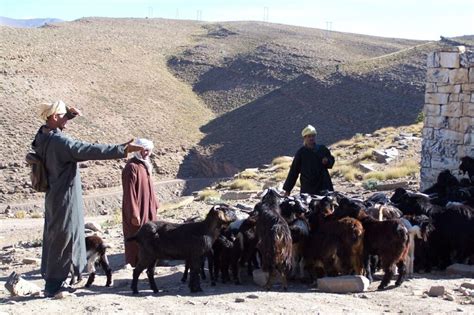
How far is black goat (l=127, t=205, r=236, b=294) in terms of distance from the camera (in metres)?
8.39

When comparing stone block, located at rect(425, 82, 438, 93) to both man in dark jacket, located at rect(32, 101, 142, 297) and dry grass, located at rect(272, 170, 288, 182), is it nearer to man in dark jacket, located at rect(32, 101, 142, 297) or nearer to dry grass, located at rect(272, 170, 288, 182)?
man in dark jacket, located at rect(32, 101, 142, 297)

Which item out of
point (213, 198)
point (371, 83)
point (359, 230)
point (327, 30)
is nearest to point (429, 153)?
point (359, 230)

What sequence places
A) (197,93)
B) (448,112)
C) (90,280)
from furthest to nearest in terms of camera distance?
(197,93) → (448,112) → (90,280)

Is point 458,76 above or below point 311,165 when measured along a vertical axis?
above

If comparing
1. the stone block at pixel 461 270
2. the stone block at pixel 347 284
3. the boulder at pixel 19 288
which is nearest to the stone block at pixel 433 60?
the stone block at pixel 461 270

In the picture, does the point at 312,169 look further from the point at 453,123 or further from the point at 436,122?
the point at 436,122

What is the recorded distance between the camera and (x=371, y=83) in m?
52.8

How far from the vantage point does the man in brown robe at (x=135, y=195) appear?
926 centimetres

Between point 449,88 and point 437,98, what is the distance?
1.06ft

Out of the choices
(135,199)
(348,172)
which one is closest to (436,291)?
(135,199)

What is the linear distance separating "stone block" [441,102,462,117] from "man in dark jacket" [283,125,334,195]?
403cm

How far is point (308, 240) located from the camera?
343 inches

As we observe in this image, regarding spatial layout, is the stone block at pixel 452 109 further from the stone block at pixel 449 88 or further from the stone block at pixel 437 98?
the stone block at pixel 449 88

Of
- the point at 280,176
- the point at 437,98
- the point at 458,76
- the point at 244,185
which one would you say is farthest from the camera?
the point at 280,176
